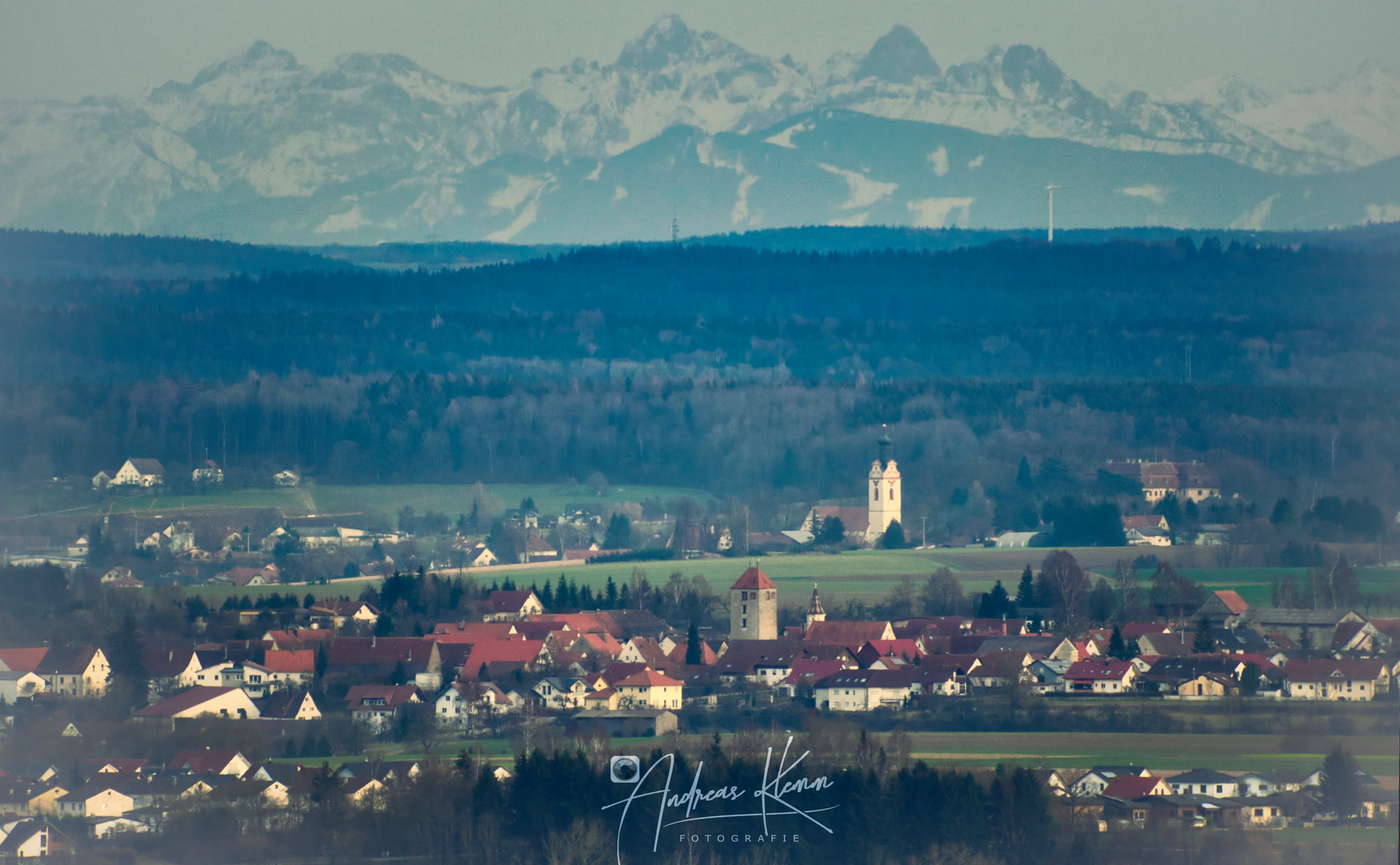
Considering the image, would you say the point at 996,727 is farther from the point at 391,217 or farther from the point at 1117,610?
the point at 391,217

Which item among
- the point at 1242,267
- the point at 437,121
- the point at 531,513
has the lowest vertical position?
the point at 531,513

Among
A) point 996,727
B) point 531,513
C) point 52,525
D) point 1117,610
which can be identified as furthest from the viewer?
point 531,513

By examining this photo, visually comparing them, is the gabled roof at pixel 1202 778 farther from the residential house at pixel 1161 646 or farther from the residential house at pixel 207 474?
the residential house at pixel 207 474

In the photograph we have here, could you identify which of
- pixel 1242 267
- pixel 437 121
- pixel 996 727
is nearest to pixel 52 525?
pixel 996 727

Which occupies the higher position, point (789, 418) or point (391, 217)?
point (391, 217)

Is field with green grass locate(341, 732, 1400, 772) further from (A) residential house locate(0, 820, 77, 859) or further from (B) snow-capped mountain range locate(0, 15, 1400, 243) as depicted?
(B) snow-capped mountain range locate(0, 15, 1400, 243)

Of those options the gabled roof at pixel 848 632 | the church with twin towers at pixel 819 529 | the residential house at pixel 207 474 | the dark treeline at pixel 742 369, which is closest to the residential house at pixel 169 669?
the church with twin towers at pixel 819 529

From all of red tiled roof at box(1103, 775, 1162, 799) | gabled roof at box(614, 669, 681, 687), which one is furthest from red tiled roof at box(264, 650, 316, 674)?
red tiled roof at box(1103, 775, 1162, 799)

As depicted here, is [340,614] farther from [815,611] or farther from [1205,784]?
[1205,784]
